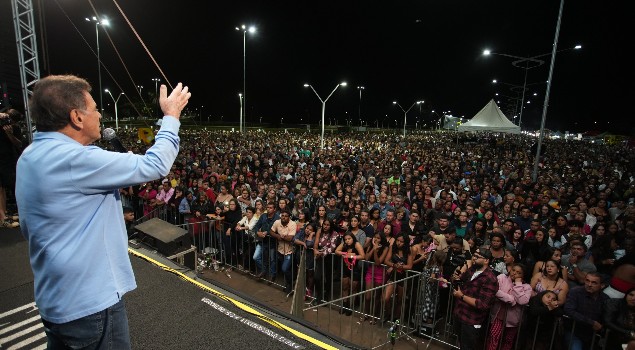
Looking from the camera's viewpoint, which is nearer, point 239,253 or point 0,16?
point 239,253

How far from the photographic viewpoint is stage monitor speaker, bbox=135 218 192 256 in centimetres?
462

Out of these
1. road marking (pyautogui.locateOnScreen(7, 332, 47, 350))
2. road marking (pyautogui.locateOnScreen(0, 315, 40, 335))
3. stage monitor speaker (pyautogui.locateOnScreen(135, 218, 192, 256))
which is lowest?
road marking (pyautogui.locateOnScreen(7, 332, 47, 350))

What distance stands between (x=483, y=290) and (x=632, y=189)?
11534 millimetres

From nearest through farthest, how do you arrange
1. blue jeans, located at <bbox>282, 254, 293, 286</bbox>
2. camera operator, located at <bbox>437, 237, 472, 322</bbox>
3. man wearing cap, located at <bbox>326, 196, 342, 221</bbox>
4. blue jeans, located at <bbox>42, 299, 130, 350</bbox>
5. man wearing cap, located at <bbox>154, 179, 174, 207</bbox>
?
blue jeans, located at <bbox>42, 299, 130, 350</bbox>, camera operator, located at <bbox>437, 237, 472, 322</bbox>, blue jeans, located at <bbox>282, 254, 293, 286</bbox>, man wearing cap, located at <bbox>326, 196, 342, 221</bbox>, man wearing cap, located at <bbox>154, 179, 174, 207</bbox>

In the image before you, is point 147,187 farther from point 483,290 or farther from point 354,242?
point 483,290

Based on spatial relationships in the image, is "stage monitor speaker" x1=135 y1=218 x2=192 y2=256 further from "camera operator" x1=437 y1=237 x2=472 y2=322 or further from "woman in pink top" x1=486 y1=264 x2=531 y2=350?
"woman in pink top" x1=486 y1=264 x2=531 y2=350

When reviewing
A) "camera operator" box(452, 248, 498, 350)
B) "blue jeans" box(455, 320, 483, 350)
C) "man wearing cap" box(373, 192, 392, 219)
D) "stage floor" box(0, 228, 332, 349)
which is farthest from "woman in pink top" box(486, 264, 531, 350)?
"man wearing cap" box(373, 192, 392, 219)

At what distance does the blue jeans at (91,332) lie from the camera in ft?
5.19

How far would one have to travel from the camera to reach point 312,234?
7.37 metres

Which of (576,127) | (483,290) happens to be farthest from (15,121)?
(576,127)

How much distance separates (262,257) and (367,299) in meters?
2.54

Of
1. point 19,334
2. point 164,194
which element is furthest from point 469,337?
point 164,194

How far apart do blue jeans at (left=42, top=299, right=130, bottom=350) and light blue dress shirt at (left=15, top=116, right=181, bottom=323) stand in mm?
65

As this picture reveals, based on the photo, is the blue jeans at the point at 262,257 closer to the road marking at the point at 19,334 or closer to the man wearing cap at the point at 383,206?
the man wearing cap at the point at 383,206
